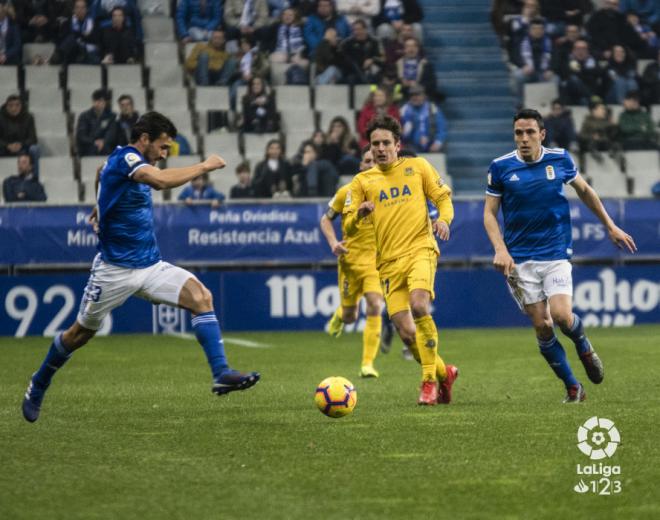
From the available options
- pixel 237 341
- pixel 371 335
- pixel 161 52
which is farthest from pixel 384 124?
pixel 161 52

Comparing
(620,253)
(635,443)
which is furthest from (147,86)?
(635,443)

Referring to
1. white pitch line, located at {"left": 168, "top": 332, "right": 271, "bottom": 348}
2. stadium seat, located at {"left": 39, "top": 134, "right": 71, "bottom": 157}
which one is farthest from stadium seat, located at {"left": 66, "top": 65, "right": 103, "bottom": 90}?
white pitch line, located at {"left": 168, "top": 332, "right": 271, "bottom": 348}

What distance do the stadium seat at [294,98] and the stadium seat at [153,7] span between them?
2.74 metres

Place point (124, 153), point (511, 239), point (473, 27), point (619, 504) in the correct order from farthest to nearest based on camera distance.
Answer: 1. point (473, 27)
2. point (511, 239)
3. point (124, 153)
4. point (619, 504)

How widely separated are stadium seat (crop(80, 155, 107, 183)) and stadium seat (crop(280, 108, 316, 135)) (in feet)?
11.2

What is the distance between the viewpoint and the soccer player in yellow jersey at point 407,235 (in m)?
10.7

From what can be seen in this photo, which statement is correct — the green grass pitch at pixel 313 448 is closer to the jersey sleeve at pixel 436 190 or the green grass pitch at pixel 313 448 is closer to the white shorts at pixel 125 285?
the white shorts at pixel 125 285

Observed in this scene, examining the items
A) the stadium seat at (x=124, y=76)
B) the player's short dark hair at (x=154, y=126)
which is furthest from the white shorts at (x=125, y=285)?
the stadium seat at (x=124, y=76)

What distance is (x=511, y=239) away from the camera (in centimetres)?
1066

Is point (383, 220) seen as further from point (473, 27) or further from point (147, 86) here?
point (473, 27)

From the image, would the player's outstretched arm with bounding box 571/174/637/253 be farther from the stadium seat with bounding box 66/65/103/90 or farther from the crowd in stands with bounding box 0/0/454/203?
the stadium seat with bounding box 66/65/103/90

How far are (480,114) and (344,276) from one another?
11123 mm

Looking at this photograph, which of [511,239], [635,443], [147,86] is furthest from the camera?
[147,86]

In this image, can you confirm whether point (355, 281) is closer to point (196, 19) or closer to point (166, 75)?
point (166, 75)
